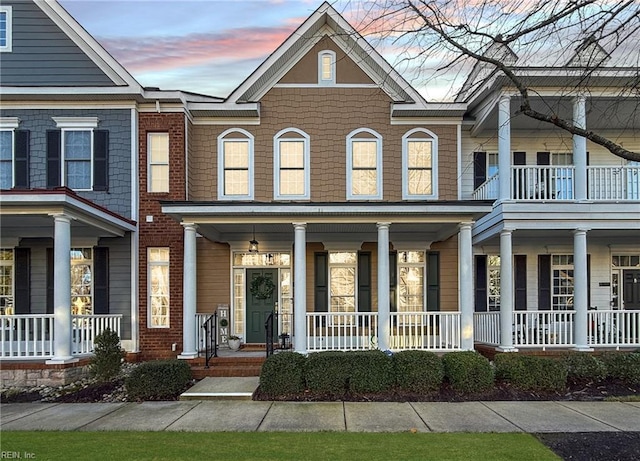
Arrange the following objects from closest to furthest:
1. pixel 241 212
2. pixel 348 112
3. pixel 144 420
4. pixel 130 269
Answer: pixel 144 420, pixel 241 212, pixel 130 269, pixel 348 112

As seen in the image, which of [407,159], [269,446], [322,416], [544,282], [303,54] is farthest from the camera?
[544,282]

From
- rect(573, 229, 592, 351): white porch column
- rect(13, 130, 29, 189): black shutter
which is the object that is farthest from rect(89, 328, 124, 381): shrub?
rect(573, 229, 592, 351): white porch column

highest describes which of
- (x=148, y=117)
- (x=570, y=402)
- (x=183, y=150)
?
(x=148, y=117)

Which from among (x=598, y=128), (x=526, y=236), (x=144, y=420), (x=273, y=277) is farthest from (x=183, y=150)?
(x=598, y=128)

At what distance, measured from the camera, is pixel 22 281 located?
12.9 m

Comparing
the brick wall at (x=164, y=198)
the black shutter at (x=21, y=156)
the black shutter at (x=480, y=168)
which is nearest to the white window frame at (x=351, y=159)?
the black shutter at (x=480, y=168)

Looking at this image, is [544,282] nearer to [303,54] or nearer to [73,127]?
[303,54]

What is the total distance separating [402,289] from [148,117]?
28.4 ft

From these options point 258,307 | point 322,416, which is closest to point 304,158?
point 258,307

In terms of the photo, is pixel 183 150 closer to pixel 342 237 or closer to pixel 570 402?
pixel 342 237

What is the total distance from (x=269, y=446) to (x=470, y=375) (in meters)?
4.75

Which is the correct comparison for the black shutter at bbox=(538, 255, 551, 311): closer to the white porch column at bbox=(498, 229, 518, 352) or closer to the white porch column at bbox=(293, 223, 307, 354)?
the white porch column at bbox=(498, 229, 518, 352)

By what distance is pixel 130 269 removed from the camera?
496 inches

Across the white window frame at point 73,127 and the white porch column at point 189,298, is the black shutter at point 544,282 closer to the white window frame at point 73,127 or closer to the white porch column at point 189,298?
the white porch column at point 189,298
